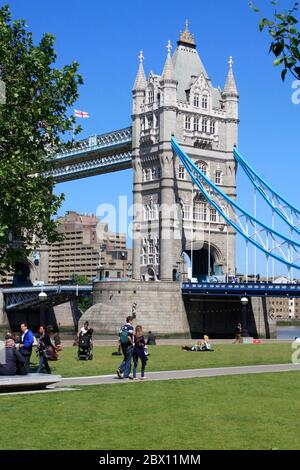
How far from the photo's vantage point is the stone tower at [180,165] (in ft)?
260

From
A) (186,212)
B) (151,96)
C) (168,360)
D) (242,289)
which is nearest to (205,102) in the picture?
(151,96)

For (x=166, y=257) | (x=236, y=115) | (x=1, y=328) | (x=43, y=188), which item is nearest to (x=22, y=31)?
(x=43, y=188)

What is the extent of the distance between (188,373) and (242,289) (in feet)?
154

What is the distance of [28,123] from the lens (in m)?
27.4

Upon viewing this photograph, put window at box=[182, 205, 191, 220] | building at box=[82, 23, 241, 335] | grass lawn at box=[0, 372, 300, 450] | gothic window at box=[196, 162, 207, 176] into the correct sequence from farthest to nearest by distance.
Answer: gothic window at box=[196, 162, 207, 176] < window at box=[182, 205, 191, 220] < building at box=[82, 23, 241, 335] < grass lawn at box=[0, 372, 300, 450]

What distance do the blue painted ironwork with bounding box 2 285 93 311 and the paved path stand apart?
194 feet

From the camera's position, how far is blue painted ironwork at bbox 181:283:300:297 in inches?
2729

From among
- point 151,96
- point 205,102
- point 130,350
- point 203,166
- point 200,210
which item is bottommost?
point 130,350

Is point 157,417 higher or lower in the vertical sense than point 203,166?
lower

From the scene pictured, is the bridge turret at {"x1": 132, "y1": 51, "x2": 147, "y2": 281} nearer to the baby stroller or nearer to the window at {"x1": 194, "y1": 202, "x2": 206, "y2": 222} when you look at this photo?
the window at {"x1": 194, "y1": 202, "x2": 206, "y2": 222}

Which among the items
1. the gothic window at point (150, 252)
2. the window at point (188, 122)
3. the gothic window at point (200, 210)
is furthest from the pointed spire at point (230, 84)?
the gothic window at point (150, 252)

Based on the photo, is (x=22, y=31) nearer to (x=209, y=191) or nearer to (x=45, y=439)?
(x=45, y=439)

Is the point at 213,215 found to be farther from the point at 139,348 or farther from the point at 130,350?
the point at 130,350

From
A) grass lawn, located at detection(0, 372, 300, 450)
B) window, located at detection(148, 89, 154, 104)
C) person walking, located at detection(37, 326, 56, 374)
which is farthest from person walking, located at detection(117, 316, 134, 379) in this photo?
window, located at detection(148, 89, 154, 104)
